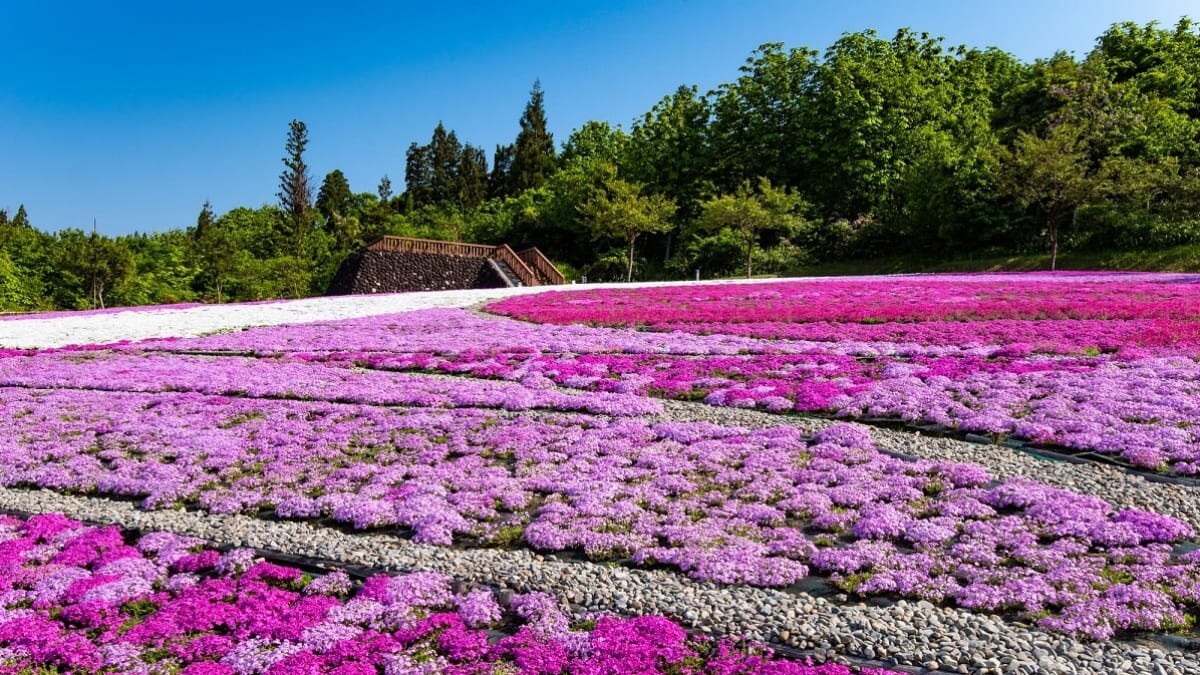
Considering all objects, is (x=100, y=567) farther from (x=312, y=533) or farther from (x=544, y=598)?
(x=544, y=598)

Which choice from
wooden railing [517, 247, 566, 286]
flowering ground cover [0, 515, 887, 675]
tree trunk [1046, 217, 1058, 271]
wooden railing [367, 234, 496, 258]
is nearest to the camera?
flowering ground cover [0, 515, 887, 675]

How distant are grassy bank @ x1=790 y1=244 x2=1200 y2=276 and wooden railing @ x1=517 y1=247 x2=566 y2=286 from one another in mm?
17638

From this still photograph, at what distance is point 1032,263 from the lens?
142ft

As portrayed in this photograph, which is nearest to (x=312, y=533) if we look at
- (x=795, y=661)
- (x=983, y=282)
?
(x=795, y=661)

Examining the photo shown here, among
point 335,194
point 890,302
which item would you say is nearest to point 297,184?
point 335,194

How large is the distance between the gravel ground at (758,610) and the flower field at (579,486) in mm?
217

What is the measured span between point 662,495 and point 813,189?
57.8 m

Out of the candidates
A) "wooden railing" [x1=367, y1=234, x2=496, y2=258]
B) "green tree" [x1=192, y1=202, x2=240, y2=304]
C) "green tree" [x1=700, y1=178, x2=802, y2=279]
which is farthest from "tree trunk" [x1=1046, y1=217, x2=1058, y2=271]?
"green tree" [x1=192, y1=202, x2=240, y2=304]

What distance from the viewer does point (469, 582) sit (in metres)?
6.12

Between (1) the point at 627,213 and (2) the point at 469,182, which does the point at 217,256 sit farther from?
(2) the point at 469,182

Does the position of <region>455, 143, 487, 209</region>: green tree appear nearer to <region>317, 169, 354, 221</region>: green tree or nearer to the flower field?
<region>317, 169, 354, 221</region>: green tree

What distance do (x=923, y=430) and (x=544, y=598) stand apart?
6.66 m

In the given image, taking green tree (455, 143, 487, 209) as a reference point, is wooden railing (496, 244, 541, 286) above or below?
below

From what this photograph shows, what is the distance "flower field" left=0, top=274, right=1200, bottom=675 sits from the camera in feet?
17.3
